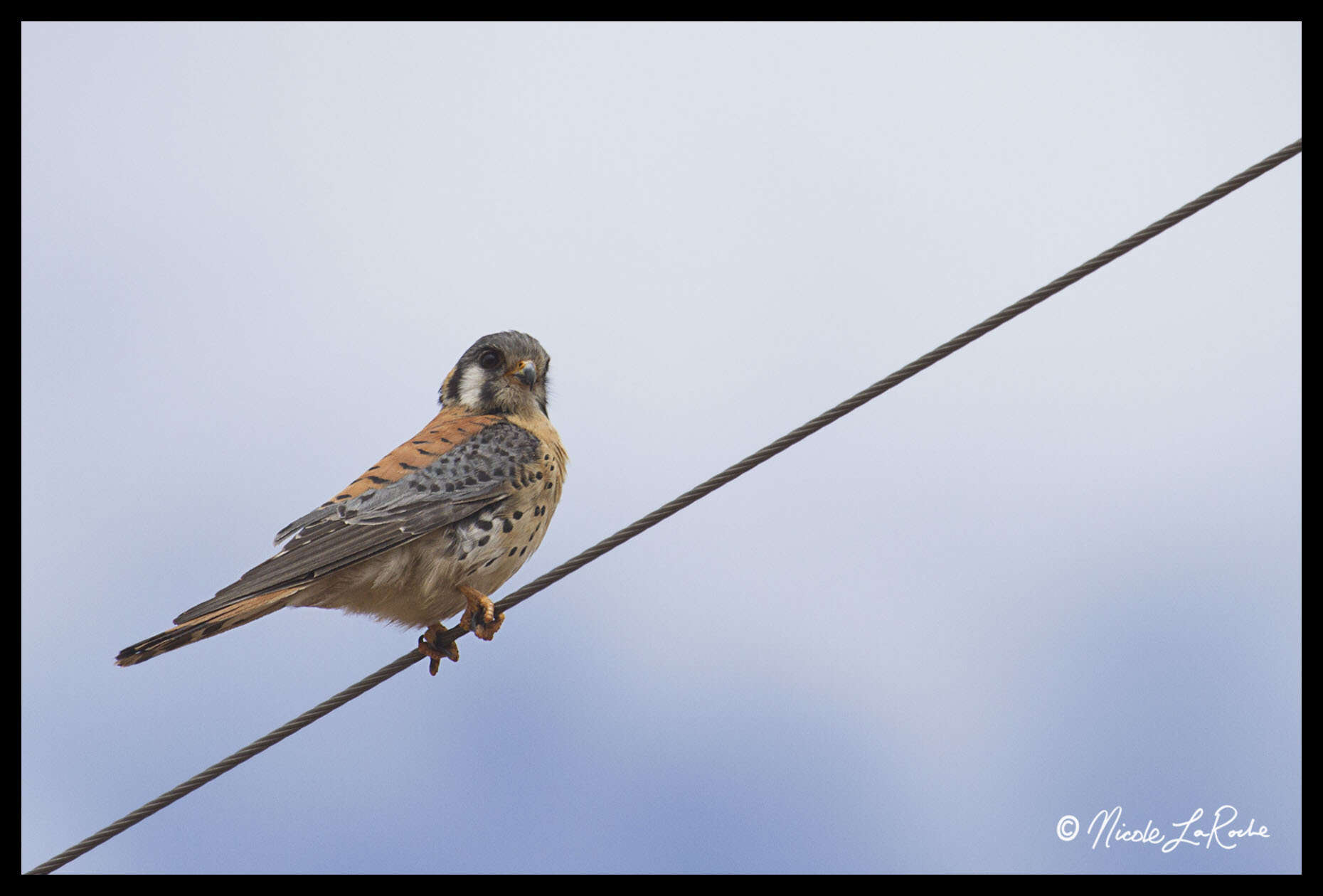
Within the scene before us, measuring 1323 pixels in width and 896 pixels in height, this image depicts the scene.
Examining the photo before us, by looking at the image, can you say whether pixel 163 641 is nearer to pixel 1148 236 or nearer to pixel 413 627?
pixel 413 627

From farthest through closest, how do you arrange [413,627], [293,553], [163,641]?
1. [413,627]
2. [293,553]
3. [163,641]

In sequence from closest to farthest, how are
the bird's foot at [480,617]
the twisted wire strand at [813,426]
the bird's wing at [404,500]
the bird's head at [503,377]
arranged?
the twisted wire strand at [813,426] → the bird's wing at [404,500] → the bird's foot at [480,617] → the bird's head at [503,377]

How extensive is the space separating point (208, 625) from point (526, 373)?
222 centimetres

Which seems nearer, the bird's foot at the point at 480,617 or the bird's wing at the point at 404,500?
the bird's wing at the point at 404,500

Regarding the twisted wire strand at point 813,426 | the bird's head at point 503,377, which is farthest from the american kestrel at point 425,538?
the twisted wire strand at point 813,426

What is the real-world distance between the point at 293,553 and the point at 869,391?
7.81ft

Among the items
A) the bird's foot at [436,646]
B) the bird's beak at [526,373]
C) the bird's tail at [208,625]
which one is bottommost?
the bird's foot at [436,646]

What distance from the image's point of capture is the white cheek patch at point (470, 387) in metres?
6.14

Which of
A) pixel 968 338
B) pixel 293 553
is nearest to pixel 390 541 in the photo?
pixel 293 553

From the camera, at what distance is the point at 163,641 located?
4.19 meters

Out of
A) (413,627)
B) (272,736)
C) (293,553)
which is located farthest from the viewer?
(413,627)

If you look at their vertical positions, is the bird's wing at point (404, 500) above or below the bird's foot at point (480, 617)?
above

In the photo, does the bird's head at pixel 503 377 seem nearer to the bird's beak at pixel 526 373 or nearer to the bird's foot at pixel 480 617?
the bird's beak at pixel 526 373

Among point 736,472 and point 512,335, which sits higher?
point 512,335
